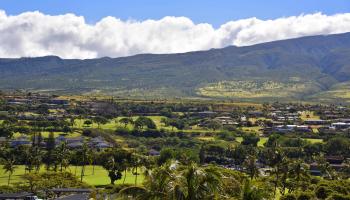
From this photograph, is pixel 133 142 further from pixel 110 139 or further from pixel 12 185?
pixel 12 185

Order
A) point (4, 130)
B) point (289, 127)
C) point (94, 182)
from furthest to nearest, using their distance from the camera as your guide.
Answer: point (289, 127)
point (4, 130)
point (94, 182)

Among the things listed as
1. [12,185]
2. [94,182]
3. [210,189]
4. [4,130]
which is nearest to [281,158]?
[94,182]

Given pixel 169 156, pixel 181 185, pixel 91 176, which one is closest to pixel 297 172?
pixel 169 156

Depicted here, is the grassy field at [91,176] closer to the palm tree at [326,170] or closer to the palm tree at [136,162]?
the palm tree at [136,162]

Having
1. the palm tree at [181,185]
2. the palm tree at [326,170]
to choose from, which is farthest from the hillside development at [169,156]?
the palm tree at [326,170]

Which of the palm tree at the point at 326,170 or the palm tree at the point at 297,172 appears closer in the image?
the palm tree at the point at 297,172

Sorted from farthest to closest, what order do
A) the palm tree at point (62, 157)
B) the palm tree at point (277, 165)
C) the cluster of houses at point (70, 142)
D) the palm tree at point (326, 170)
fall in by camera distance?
1. the cluster of houses at point (70, 142)
2. the palm tree at point (62, 157)
3. the palm tree at point (326, 170)
4. the palm tree at point (277, 165)

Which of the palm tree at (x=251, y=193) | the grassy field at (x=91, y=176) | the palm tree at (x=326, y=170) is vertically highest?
the palm tree at (x=251, y=193)

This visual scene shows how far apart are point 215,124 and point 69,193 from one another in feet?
338

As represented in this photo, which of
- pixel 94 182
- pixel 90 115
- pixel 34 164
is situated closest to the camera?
pixel 94 182

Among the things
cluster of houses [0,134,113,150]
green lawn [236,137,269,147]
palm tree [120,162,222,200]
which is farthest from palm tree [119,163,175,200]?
green lawn [236,137,269,147]

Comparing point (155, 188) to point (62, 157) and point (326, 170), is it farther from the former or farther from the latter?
point (62, 157)

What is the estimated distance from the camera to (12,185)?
87.6 m

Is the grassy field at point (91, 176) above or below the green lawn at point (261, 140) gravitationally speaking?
below
